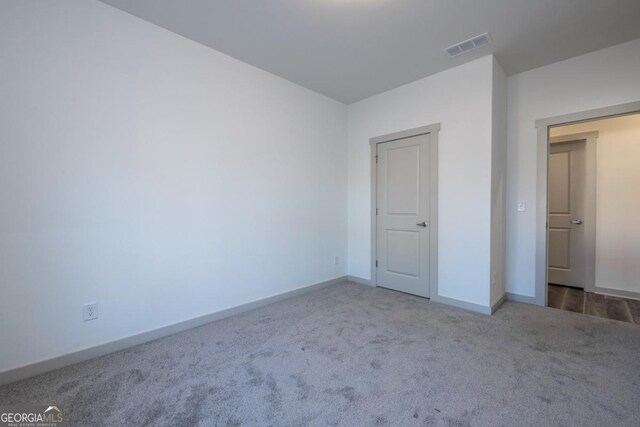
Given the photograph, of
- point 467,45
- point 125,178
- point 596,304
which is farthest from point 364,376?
point 596,304

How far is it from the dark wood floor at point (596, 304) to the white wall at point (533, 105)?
511mm

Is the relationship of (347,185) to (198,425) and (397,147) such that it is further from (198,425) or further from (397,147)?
(198,425)

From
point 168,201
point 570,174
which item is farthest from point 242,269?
point 570,174

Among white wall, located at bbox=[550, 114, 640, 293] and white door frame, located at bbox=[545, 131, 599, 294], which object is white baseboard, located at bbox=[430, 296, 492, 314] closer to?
white door frame, located at bbox=[545, 131, 599, 294]

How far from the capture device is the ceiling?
2189 mm

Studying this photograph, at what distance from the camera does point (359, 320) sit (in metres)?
2.84

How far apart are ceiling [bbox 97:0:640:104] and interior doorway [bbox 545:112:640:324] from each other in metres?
1.17

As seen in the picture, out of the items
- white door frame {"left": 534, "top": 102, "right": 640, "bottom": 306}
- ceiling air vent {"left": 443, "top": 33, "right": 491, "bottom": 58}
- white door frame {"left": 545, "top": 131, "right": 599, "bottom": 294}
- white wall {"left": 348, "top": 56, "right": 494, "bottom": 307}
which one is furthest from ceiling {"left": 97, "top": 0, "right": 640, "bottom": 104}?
white door frame {"left": 545, "top": 131, "right": 599, "bottom": 294}

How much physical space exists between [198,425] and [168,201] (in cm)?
177

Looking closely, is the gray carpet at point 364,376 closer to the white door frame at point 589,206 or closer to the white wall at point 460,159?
the white wall at point 460,159

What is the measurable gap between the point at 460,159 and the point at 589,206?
221 cm

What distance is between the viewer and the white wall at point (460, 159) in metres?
2.97

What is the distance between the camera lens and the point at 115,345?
7.31ft

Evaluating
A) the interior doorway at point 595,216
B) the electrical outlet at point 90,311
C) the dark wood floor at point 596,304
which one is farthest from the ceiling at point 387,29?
the dark wood floor at point 596,304
